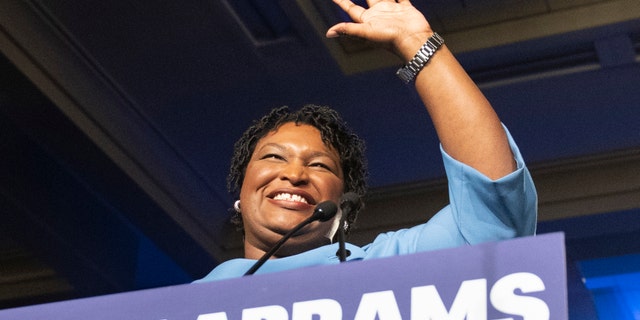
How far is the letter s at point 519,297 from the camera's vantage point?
2.69 feet

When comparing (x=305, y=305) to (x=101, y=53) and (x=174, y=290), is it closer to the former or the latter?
(x=174, y=290)

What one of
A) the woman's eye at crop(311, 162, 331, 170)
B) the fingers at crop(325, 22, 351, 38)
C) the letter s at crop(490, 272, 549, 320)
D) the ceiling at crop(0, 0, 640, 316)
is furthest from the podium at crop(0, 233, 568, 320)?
the ceiling at crop(0, 0, 640, 316)

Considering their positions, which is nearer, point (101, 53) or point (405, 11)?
point (405, 11)

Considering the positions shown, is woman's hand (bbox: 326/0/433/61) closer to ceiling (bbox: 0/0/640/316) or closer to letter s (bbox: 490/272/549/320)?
letter s (bbox: 490/272/549/320)

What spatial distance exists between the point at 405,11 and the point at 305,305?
2.04 feet

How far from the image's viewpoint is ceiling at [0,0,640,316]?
3973mm

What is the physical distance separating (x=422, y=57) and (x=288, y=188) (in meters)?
0.33

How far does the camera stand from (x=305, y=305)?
889mm

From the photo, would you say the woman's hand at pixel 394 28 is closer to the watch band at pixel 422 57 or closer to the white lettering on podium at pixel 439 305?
the watch band at pixel 422 57

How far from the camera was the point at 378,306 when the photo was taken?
0.88 m

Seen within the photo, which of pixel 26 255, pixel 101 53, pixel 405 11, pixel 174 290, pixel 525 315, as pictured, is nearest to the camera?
pixel 525 315

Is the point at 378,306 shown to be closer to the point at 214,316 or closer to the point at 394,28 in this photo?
the point at 214,316

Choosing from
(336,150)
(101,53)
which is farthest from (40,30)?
(336,150)

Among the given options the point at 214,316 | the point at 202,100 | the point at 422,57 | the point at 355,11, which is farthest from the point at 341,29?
the point at 202,100
